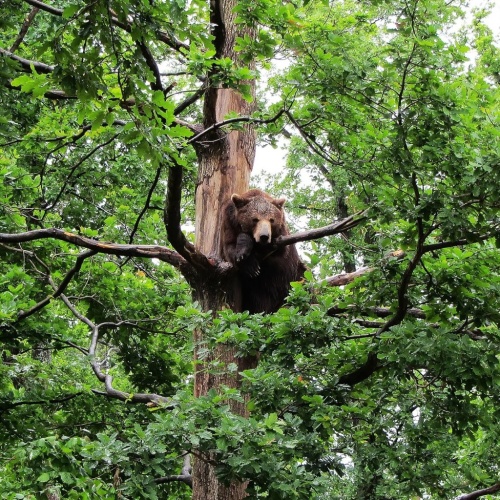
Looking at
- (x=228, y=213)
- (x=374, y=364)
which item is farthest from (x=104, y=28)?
(x=228, y=213)

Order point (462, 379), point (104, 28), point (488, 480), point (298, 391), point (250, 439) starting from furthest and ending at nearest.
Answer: point (488, 480) → point (298, 391) → point (462, 379) → point (250, 439) → point (104, 28)

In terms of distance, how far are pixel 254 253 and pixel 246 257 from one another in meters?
0.21

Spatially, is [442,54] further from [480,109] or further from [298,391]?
[298,391]

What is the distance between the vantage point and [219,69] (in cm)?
568

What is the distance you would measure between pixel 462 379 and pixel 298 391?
1.19 metres

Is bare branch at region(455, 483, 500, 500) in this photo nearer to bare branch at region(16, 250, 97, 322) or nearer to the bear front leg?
the bear front leg

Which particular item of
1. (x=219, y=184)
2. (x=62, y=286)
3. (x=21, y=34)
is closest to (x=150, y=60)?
(x=62, y=286)

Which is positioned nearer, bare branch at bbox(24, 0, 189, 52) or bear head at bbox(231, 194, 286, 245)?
bare branch at bbox(24, 0, 189, 52)

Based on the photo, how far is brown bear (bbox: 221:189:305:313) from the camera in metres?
7.31

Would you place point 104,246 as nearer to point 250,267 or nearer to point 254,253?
point 250,267

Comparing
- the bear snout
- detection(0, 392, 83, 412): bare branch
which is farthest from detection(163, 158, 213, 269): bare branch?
detection(0, 392, 83, 412): bare branch

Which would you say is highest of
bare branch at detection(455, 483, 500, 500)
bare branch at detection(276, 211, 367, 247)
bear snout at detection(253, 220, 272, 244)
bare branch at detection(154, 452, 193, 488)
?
bear snout at detection(253, 220, 272, 244)

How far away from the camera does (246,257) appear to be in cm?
729

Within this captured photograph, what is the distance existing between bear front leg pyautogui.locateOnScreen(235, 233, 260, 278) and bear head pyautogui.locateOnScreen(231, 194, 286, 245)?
0.10 metres
